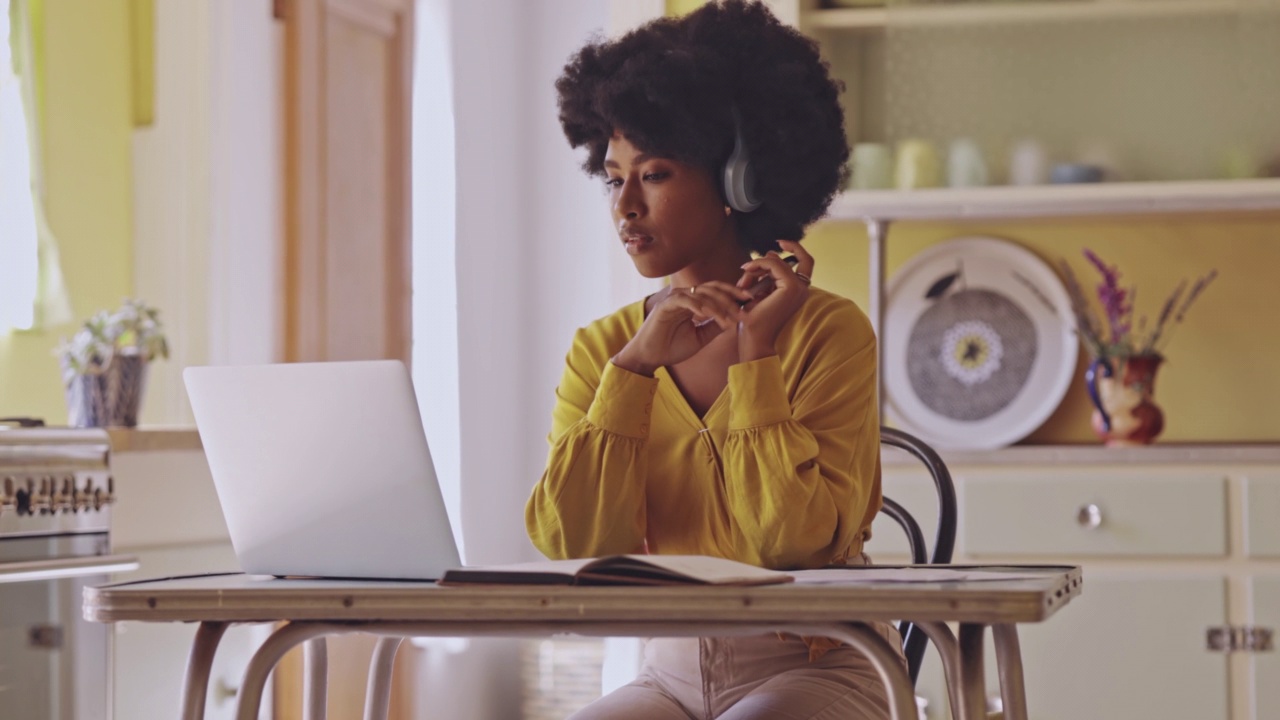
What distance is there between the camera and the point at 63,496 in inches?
77.2

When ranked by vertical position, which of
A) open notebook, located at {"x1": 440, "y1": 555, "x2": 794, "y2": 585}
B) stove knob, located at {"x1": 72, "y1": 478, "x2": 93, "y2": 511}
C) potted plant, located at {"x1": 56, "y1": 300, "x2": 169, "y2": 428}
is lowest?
stove knob, located at {"x1": 72, "y1": 478, "x2": 93, "y2": 511}

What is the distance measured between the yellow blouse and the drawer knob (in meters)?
1.26

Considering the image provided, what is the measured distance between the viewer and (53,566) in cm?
193

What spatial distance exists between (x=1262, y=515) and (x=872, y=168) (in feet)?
3.37

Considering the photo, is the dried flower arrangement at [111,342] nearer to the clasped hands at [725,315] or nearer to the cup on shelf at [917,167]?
the clasped hands at [725,315]

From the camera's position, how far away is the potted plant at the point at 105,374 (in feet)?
7.48

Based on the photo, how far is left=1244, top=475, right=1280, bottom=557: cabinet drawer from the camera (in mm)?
2627

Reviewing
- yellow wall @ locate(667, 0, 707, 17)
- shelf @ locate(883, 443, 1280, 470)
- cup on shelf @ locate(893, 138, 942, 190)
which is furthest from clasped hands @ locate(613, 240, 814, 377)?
yellow wall @ locate(667, 0, 707, 17)

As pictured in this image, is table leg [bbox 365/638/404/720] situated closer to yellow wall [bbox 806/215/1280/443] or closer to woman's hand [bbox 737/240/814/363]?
woman's hand [bbox 737/240/814/363]

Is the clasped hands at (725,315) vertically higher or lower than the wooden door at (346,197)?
lower

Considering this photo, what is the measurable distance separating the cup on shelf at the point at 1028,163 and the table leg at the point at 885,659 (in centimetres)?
215

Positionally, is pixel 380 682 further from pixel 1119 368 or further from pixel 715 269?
pixel 1119 368

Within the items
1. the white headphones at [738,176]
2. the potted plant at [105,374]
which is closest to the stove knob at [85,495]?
the potted plant at [105,374]

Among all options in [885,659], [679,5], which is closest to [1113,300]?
[679,5]
